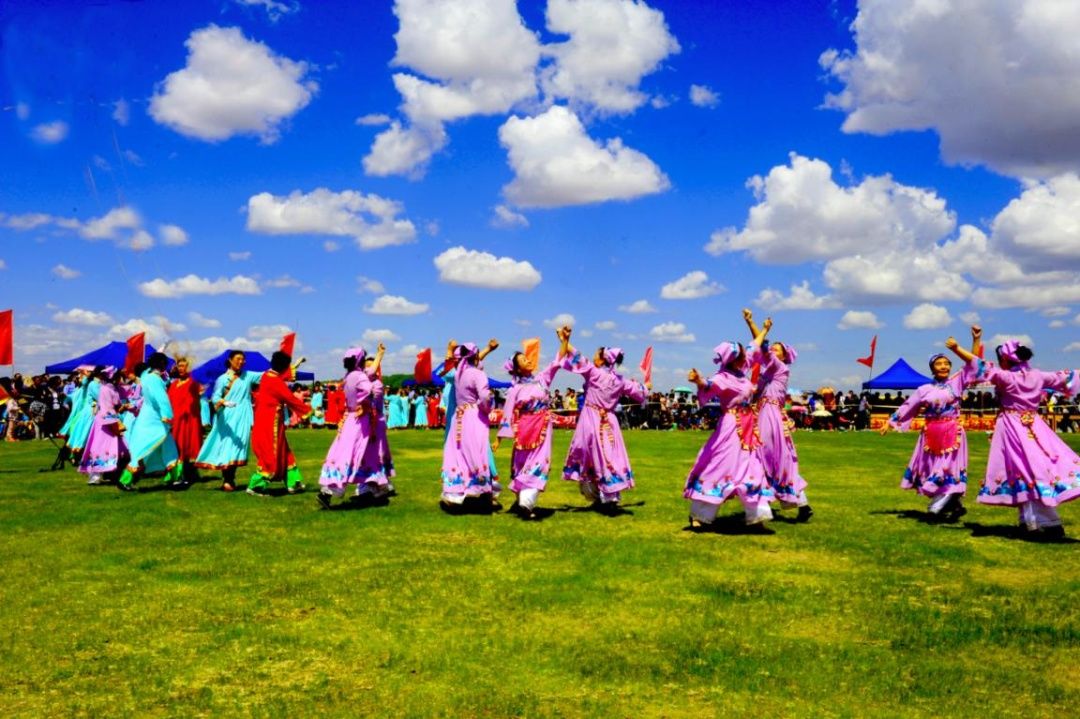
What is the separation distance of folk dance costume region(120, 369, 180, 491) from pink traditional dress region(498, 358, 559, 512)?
22.2 feet

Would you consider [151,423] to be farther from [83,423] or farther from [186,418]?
[83,423]

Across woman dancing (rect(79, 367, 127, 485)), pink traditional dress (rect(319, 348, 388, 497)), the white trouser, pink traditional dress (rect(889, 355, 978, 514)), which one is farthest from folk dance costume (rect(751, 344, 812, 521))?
woman dancing (rect(79, 367, 127, 485))

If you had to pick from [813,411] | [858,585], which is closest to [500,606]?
[858,585]

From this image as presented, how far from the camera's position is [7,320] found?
18188mm

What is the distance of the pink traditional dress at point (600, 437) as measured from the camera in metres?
12.6

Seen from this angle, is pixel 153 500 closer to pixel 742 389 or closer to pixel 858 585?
pixel 742 389

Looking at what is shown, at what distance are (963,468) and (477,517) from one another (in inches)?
256

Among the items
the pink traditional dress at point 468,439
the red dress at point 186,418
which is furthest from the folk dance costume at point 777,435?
the red dress at point 186,418

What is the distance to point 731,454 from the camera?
35.2ft

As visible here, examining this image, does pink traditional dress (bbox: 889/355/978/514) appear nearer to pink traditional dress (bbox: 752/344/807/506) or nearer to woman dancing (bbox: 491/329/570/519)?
pink traditional dress (bbox: 752/344/807/506)

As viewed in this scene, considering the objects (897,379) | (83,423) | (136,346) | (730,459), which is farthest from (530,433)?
(897,379)

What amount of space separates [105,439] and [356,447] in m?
6.39

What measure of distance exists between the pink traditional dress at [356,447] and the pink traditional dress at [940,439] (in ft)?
24.4

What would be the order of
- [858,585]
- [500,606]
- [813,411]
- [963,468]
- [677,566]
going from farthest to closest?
1. [813,411]
2. [963,468]
3. [677,566]
4. [858,585]
5. [500,606]
